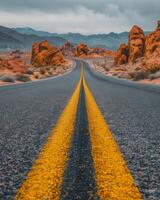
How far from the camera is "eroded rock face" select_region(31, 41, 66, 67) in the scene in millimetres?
95412

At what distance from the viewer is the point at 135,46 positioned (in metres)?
71.9

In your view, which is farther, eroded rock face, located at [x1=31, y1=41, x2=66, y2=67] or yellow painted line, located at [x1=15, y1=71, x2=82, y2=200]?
eroded rock face, located at [x1=31, y1=41, x2=66, y2=67]

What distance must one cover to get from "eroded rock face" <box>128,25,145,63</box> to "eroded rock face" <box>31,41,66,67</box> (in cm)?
2844

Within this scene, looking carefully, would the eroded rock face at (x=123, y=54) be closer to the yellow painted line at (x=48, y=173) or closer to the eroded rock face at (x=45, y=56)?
the eroded rock face at (x=45, y=56)

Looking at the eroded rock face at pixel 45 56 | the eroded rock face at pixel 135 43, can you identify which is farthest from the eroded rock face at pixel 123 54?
the eroded rock face at pixel 45 56

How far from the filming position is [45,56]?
95625 millimetres

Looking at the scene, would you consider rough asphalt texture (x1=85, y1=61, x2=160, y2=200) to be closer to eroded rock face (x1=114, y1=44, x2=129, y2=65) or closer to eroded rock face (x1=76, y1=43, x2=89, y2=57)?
eroded rock face (x1=114, y1=44, x2=129, y2=65)

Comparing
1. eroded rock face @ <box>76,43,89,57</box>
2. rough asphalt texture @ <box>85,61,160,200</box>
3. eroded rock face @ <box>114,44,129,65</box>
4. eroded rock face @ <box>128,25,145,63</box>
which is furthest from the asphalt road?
eroded rock face @ <box>76,43,89,57</box>

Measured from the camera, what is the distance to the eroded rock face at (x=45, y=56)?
Result: 313 feet

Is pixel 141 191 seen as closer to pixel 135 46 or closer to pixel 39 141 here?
pixel 39 141

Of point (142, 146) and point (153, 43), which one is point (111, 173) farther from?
point (153, 43)

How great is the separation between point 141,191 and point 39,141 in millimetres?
1534

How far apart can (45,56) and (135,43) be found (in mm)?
33300

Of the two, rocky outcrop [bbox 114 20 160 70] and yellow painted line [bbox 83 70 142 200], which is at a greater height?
rocky outcrop [bbox 114 20 160 70]
